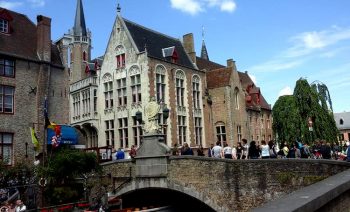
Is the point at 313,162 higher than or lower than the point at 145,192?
higher

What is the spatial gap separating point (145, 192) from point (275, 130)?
1628 centimetres

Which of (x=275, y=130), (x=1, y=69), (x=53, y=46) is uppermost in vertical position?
(x=53, y=46)

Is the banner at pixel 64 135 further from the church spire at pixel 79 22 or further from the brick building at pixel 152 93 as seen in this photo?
the church spire at pixel 79 22

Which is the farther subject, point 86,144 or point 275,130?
point 275,130

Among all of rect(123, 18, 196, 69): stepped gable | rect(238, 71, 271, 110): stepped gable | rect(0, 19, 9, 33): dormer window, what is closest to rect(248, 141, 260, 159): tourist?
rect(123, 18, 196, 69): stepped gable

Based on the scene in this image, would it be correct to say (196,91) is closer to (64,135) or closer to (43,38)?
(64,135)

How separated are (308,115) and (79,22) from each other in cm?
3306

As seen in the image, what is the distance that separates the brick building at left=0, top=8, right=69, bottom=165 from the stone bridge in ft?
20.9

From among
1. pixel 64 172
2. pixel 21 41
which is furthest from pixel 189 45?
pixel 64 172

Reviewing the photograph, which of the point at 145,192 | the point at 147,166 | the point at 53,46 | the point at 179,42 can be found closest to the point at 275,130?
the point at 179,42

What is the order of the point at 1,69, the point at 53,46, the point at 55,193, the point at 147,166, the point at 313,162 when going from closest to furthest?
1. the point at 313,162
2. the point at 55,193
3. the point at 147,166
4. the point at 1,69
5. the point at 53,46

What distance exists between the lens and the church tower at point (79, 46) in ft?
143

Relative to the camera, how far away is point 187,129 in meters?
30.5

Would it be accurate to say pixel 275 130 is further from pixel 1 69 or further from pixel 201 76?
pixel 1 69
